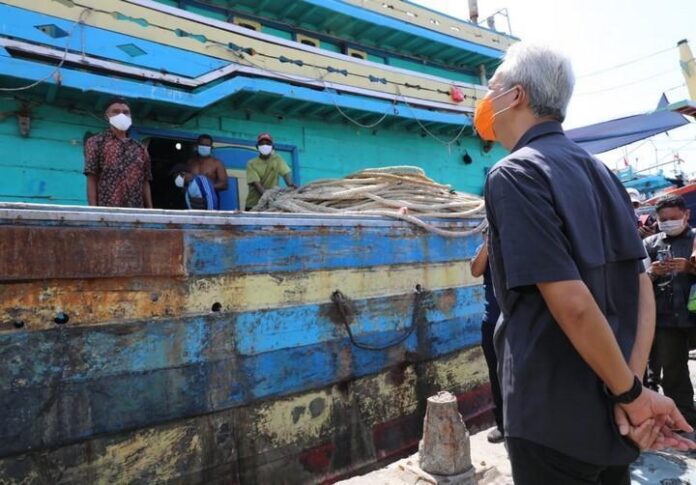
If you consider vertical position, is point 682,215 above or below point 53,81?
below

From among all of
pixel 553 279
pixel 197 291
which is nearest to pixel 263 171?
pixel 197 291

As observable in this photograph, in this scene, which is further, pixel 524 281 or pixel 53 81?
pixel 53 81

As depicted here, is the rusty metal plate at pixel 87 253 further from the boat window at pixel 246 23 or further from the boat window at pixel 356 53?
the boat window at pixel 356 53

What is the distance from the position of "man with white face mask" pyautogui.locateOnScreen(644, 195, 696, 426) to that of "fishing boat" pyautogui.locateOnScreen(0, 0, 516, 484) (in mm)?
1583

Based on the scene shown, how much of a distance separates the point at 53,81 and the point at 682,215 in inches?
229

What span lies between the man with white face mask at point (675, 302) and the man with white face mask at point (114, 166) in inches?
169

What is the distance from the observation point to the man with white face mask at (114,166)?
3.79m

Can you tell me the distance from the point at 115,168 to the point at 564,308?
373 centimetres

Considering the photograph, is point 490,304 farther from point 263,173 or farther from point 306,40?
point 306,40

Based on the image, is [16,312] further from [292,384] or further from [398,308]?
[398,308]

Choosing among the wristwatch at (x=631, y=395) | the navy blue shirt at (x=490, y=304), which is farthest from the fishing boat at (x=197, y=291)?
the wristwatch at (x=631, y=395)

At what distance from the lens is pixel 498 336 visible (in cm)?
139

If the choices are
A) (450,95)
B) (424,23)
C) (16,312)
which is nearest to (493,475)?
(16,312)

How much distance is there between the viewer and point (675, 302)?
3.75 metres
